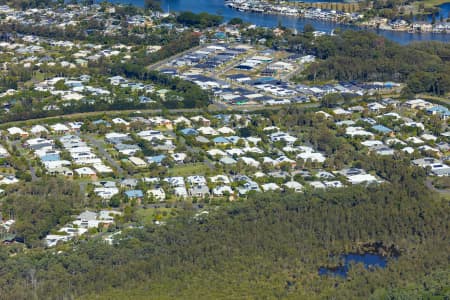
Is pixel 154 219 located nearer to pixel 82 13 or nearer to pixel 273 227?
pixel 273 227

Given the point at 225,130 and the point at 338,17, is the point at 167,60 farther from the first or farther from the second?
the point at 338,17

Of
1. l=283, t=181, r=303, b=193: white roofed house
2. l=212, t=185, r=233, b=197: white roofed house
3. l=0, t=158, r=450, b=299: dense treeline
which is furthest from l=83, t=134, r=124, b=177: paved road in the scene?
l=283, t=181, r=303, b=193: white roofed house

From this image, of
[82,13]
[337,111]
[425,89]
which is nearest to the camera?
[337,111]

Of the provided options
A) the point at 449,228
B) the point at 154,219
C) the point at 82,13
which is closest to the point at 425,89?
the point at 449,228

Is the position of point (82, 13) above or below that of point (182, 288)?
above

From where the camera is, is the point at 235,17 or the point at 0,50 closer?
the point at 0,50

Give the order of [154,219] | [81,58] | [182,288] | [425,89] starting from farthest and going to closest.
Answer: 1. [81,58]
2. [425,89]
3. [154,219]
4. [182,288]
